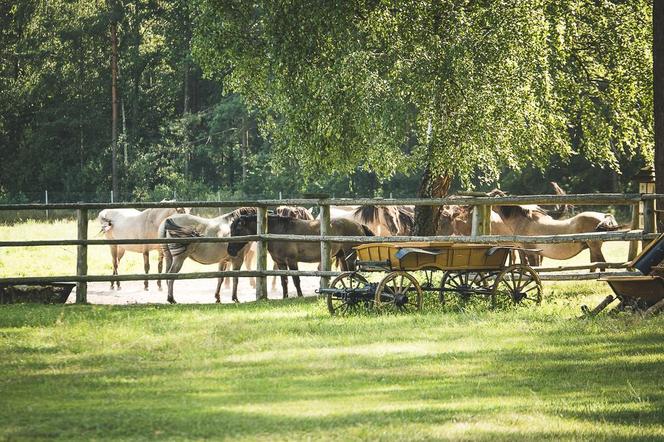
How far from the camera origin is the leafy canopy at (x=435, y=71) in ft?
56.9

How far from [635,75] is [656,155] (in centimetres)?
545

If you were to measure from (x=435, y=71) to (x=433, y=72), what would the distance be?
45 millimetres

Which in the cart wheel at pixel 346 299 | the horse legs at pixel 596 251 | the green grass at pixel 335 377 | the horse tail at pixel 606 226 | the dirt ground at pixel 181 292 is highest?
the horse tail at pixel 606 226

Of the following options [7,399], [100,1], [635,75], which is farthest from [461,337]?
[100,1]

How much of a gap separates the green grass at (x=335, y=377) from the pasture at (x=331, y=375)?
15 mm

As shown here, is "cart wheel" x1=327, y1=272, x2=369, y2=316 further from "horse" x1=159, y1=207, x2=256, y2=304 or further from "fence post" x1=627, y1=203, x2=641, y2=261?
"fence post" x1=627, y1=203, x2=641, y2=261

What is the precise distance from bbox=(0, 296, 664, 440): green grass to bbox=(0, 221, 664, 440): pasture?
0.01 m

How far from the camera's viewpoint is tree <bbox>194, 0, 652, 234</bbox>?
1734 cm

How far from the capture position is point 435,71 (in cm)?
1736

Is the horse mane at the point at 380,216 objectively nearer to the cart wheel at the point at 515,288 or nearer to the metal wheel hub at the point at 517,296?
the cart wheel at the point at 515,288

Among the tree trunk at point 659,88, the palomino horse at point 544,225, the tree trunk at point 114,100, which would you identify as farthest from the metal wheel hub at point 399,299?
the tree trunk at point 114,100

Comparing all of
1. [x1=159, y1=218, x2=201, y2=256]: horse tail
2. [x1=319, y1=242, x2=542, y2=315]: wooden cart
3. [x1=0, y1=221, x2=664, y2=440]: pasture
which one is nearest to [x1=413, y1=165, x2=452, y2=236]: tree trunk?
[x1=159, y1=218, x2=201, y2=256]: horse tail

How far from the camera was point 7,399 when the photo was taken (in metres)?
7.01

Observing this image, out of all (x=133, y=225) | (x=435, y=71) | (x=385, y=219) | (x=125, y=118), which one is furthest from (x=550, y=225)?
(x=125, y=118)
